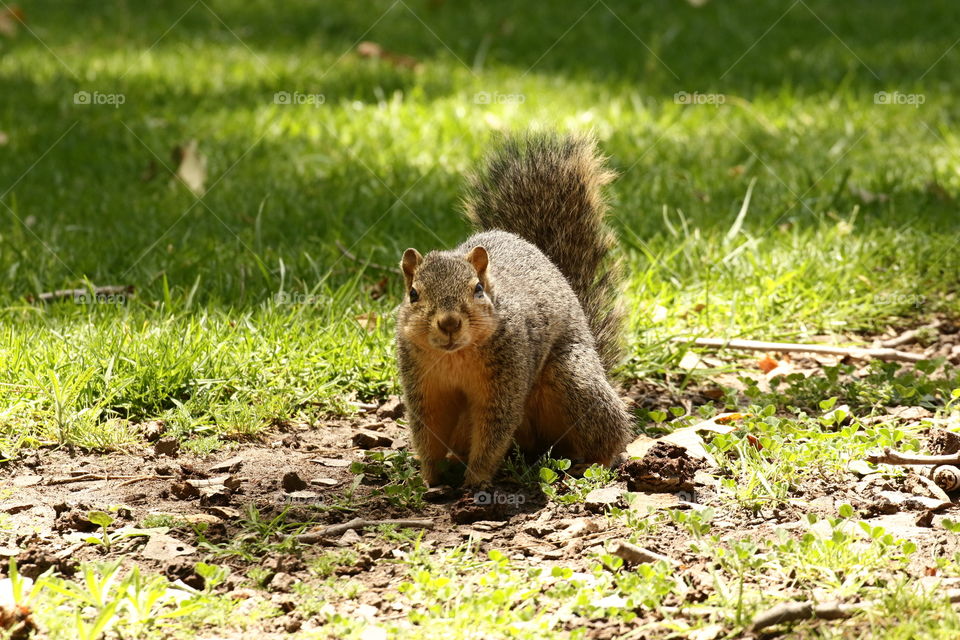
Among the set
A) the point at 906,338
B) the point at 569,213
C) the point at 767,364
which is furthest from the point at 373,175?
the point at 906,338

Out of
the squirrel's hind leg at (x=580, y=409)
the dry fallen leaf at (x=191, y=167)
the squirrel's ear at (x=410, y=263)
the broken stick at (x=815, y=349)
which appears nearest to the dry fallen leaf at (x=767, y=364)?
the broken stick at (x=815, y=349)

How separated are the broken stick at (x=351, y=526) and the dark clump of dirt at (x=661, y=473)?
524mm

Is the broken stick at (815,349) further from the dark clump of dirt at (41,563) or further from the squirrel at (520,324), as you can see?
the dark clump of dirt at (41,563)

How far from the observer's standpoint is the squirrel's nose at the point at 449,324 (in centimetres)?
266

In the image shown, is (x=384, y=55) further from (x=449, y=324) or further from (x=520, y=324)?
(x=449, y=324)

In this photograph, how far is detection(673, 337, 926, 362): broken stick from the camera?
12.0ft

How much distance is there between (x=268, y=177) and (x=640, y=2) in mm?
3963

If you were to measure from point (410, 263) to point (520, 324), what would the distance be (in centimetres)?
30

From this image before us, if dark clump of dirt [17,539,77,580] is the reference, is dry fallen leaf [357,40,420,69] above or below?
above

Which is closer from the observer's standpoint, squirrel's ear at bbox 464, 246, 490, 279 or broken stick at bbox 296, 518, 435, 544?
broken stick at bbox 296, 518, 435, 544

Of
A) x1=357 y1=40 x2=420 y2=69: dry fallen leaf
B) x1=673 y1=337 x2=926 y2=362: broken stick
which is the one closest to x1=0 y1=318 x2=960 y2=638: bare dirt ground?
x1=673 y1=337 x2=926 y2=362: broken stick

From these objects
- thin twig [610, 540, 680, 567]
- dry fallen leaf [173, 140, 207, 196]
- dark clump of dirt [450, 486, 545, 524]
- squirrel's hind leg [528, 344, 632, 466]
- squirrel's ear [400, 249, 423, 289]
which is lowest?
thin twig [610, 540, 680, 567]

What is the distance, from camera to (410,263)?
2824 millimetres

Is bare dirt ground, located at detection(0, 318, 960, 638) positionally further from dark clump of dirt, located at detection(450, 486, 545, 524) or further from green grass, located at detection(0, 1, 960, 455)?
green grass, located at detection(0, 1, 960, 455)
